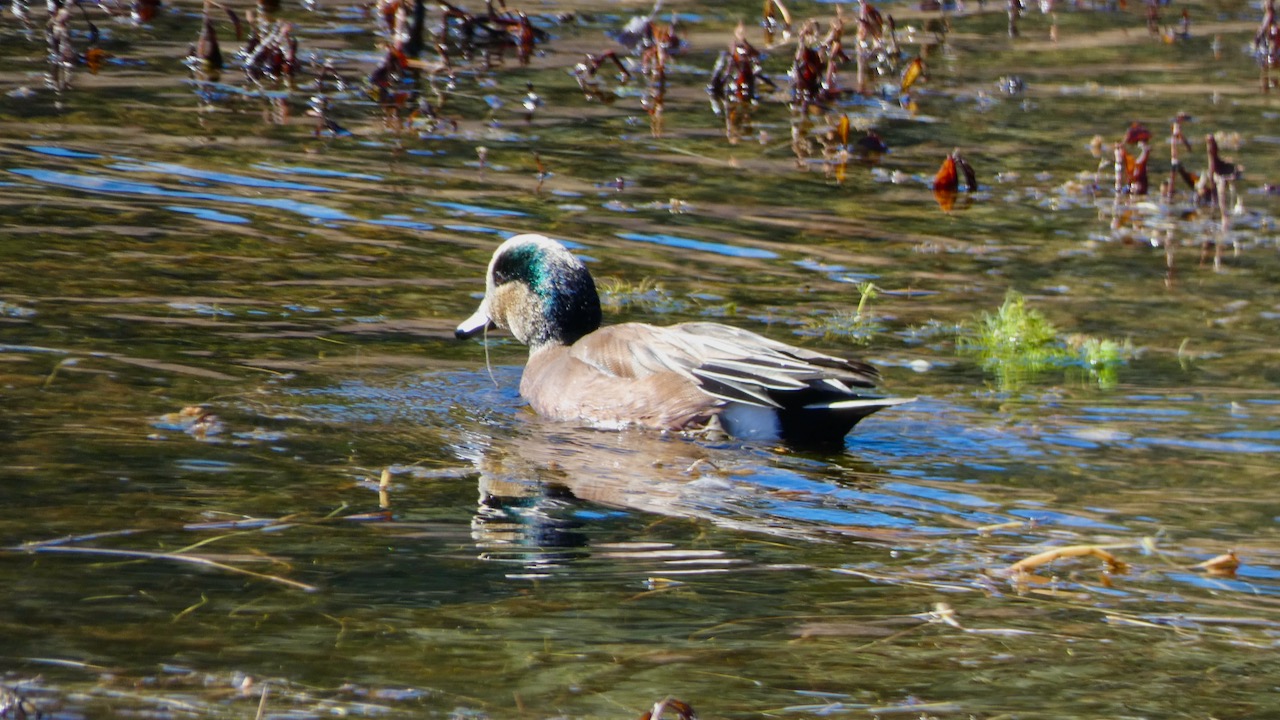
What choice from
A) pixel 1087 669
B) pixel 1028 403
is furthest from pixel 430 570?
pixel 1028 403

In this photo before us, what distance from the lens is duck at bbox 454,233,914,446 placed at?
24.0ft

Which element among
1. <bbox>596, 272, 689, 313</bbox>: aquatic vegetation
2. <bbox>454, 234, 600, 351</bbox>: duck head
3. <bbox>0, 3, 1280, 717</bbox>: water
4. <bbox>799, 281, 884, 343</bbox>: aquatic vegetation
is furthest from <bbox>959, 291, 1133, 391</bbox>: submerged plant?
<bbox>454, 234, 600, 351</bbox>: duck head

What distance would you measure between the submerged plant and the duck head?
182 centimetres

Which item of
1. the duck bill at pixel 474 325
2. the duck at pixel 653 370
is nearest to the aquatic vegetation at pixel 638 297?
the duck at pixel 653 370

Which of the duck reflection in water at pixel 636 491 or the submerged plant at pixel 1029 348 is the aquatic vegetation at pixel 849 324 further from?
the duck reflection in water at pixel 636 491

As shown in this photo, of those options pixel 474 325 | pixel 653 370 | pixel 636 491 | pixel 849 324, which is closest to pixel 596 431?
pixel 653 370

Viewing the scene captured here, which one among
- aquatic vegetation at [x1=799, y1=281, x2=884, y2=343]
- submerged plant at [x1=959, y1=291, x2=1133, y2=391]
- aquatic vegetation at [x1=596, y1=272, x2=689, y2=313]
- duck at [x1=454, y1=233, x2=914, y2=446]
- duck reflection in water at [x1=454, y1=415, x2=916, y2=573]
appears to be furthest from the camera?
aquatic vegetation at [x1=596, y1=272, x2=689, y2=313]

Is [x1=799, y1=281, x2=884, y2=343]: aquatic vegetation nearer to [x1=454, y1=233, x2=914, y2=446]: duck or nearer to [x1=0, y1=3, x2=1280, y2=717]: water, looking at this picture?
[x1=0, y1=3, x2=1280, y2=717]: water

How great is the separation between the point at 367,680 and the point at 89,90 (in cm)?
962

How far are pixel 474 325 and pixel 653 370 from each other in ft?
3.97

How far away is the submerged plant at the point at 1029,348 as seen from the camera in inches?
330

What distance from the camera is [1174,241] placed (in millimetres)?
11047

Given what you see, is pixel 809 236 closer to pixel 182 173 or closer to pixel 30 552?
pixel 182 173

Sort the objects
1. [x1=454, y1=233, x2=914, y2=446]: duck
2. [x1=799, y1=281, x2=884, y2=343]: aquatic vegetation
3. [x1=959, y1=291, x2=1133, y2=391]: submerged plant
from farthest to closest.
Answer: [x1=799, y1=281, x2=884, y2=343]: aquatic vegetation < [x1=959, y1=291, x2=1133, y2=391]: submerged plant < [x1=454, y1=233, x2=914, y2=446]: duck
